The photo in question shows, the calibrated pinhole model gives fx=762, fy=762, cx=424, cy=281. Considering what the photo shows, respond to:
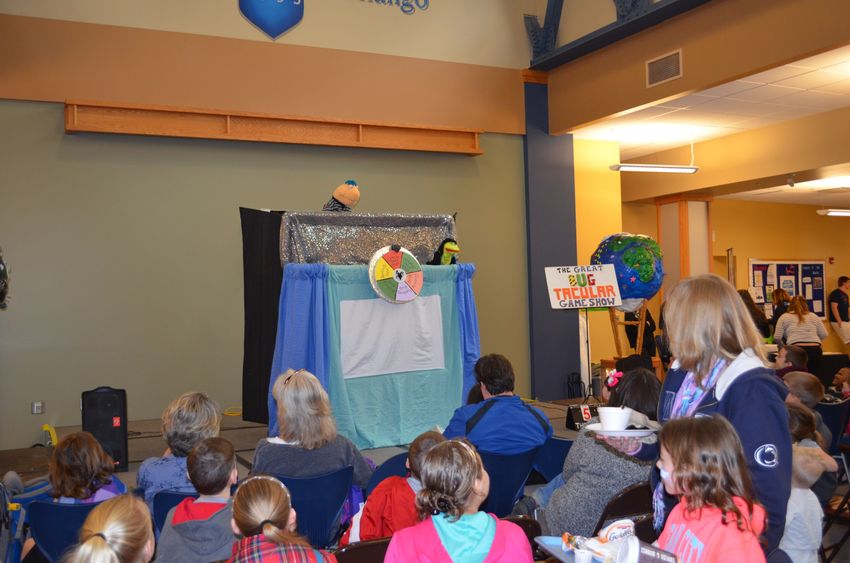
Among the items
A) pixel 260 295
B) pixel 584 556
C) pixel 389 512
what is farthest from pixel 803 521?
pixel 260 295

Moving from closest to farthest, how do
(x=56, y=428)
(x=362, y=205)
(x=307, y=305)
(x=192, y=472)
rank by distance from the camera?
(x=192, y=472) → (x=307, y=305) → (x=56, y=428) → (x=362, y=205)

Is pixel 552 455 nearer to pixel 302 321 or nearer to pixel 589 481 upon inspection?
pixel 589 481

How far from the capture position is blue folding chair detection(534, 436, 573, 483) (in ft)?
12.2

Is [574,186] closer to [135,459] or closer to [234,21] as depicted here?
[234,21]

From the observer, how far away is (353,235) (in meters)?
5.71

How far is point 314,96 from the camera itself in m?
7.64

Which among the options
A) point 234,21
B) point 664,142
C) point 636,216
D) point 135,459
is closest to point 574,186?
point 664,142

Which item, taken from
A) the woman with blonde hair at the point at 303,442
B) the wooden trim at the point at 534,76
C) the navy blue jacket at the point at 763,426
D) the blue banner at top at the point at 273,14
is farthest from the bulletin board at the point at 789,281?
the navy blue jacket at the point at 763,426

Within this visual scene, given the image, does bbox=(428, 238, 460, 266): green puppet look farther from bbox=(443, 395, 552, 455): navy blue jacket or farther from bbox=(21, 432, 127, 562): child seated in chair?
bbox=(21, 432, 127, 562): child seated in chair

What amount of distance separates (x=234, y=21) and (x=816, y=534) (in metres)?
6.57

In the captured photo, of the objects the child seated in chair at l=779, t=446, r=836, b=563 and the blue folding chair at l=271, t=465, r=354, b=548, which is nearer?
Answer: the child seated in chair at l=779, t=446, r=836, b=563

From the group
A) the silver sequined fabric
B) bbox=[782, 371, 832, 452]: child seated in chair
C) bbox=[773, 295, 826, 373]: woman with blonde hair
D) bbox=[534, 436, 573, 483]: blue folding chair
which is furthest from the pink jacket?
bbox=[773, 295, 826, 373]: woman with blonde hair

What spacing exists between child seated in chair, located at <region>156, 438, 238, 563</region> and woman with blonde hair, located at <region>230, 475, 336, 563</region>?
0.44 meters

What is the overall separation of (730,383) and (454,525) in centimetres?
78
